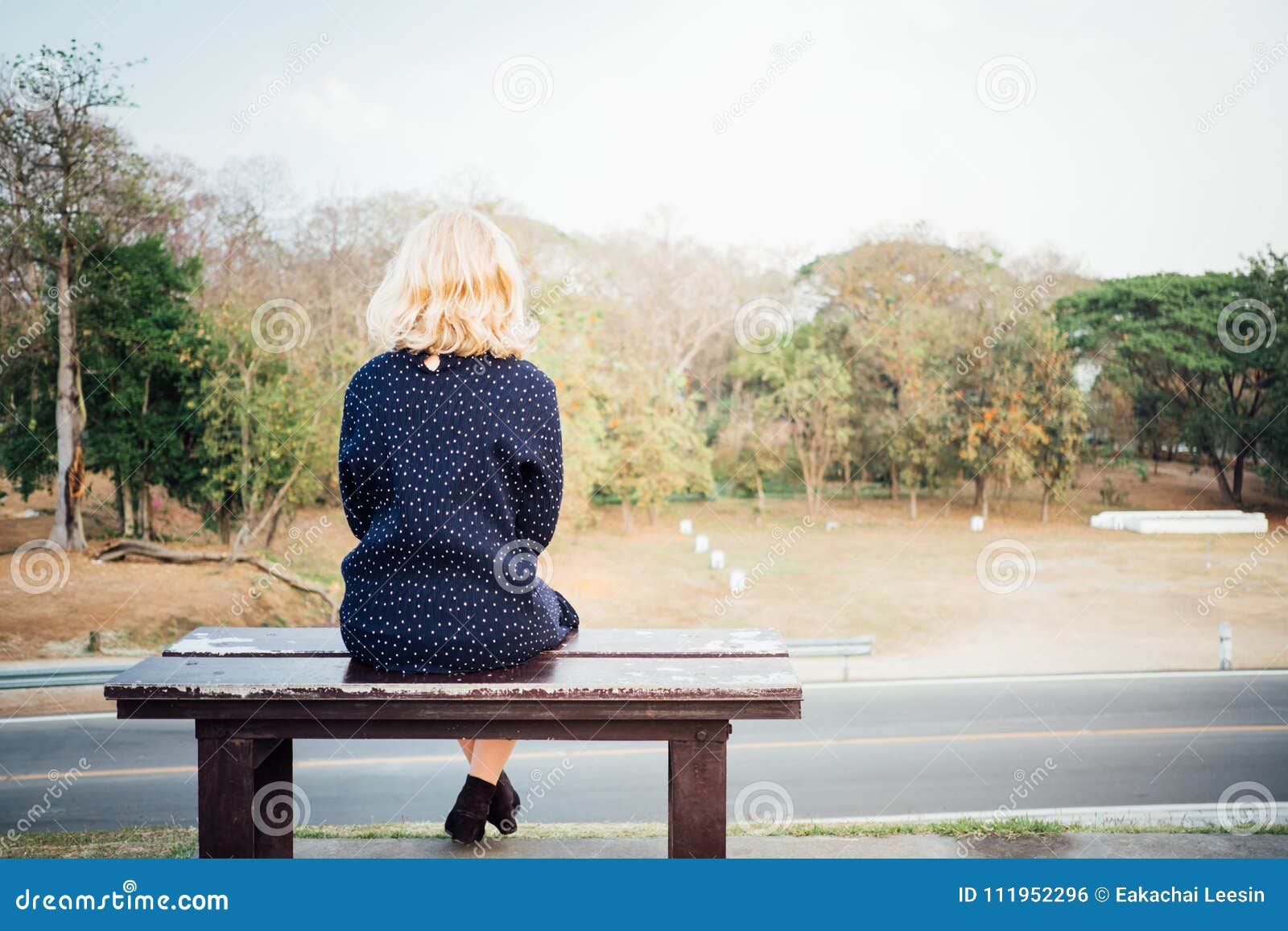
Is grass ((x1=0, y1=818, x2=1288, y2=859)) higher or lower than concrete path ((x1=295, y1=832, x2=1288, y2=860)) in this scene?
lower

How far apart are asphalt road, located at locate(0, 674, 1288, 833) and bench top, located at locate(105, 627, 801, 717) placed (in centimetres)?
207

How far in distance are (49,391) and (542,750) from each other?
4371 mm

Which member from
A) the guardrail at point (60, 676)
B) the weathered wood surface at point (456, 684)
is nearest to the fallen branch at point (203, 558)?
the guardrail at point (60, 676)

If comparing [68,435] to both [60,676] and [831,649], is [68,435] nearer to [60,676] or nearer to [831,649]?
[60,676]

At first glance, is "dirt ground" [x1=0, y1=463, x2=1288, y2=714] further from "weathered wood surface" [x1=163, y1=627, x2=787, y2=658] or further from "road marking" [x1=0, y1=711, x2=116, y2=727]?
"weathered wood surface" [x1=163, y1=627, x2=787, y2=658]

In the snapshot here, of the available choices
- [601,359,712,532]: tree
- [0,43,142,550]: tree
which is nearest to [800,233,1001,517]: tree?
[601,359,712,532]: tree

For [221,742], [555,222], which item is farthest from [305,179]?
[221,742]

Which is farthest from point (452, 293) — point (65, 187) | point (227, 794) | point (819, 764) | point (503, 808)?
point (65, 187)

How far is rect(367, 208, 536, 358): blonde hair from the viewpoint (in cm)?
249

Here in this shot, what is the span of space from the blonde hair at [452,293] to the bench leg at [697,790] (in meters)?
1.02

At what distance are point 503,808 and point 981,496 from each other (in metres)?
9.01

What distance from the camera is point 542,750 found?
19.1ft

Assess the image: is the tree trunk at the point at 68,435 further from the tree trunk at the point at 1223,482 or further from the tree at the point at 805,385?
the tree trunk at the point at 1223,482

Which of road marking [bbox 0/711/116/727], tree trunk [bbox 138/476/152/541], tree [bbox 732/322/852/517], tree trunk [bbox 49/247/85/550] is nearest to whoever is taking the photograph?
road marking [bbox 0/711/116/727]
